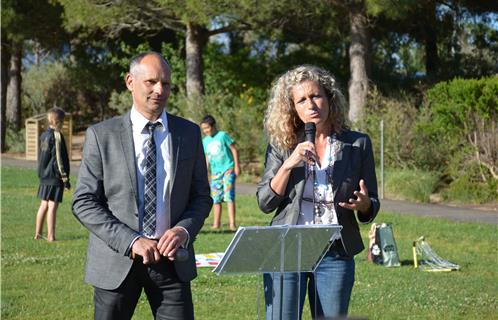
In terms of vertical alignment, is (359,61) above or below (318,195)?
above

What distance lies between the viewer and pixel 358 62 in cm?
2480

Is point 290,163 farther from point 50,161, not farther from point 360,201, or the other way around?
point 50,161

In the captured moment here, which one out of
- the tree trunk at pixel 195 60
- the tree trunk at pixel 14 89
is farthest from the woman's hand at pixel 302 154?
the tree trunk at pixel 14 89

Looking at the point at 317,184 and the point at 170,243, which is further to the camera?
the point at 317,184

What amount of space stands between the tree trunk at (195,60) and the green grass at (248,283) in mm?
15589

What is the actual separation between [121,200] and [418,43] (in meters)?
26.8

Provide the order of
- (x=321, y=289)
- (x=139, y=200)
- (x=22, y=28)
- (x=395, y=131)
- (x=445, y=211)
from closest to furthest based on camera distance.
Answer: (x=139, y=200)
(x=321, y=289)
(x=445, y=211)
(x=395, y=131)
(x=22, y=28)

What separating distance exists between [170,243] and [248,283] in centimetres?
573

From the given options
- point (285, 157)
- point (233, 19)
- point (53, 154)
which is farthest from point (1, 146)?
point (285, 157)

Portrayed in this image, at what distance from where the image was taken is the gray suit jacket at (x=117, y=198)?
4363 millimetres

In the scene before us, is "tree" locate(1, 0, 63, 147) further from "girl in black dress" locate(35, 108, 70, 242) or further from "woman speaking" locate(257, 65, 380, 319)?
"woman speaking" locate(257, 65, 380, 319)

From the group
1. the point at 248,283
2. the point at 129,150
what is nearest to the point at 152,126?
the point at 129,150

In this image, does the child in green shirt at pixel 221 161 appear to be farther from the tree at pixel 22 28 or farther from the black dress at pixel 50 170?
the tree at pixel 22 28

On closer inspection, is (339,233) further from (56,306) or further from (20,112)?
(20,112)
